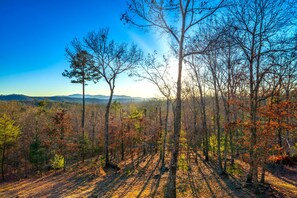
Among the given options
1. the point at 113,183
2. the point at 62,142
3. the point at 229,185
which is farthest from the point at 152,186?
the point at 62,142

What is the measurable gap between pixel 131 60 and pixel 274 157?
35.8 ft

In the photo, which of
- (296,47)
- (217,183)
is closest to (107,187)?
(217,183)

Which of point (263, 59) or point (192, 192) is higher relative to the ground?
point (263, 59)

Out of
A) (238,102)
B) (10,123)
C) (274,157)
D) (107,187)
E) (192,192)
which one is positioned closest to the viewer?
(274,157)

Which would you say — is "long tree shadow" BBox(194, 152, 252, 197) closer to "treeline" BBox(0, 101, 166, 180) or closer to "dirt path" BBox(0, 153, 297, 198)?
"dirt path" BBox(0, 153, 297, 198)

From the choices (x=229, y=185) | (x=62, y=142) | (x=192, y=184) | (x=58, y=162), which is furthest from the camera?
(x=58, y=162)

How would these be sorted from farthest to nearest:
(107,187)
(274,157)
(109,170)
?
(109,170) < (107,187) < (274,157)

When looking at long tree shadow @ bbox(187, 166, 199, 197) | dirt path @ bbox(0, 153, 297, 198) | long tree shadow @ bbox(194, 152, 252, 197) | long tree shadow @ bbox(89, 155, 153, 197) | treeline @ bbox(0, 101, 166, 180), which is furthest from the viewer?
treeline @ bbox(0, 101, 166, 180)

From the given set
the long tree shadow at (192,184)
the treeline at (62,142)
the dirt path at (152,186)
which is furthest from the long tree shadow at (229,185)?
the treeline at (62,142)

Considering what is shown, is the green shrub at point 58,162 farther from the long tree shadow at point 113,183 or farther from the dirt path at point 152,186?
the long tree shadow at point 113,183

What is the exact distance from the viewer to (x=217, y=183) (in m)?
9.62

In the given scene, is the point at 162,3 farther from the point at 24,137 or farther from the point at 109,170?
the point at 24,137

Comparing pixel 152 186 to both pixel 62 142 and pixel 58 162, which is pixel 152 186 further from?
pixel 58 162

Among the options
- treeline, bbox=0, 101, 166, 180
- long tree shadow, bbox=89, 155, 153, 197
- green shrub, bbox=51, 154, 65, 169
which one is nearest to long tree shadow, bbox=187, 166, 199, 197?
long tree shadow, bbox=89, 155, 153, 197
